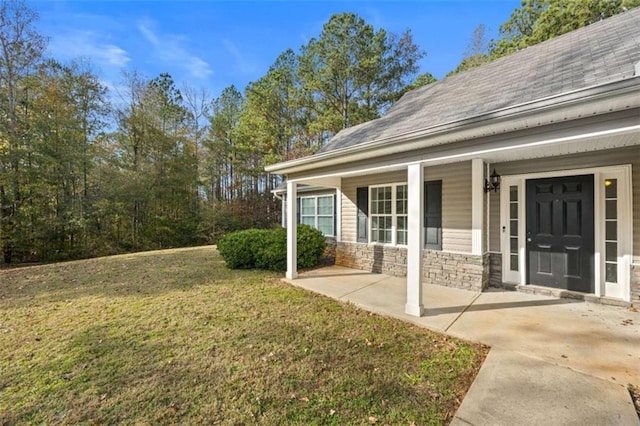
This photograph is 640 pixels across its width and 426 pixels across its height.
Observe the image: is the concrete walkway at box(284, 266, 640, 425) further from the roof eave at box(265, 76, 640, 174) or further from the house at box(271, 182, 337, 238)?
the house at box(271, 182, 337, 238)

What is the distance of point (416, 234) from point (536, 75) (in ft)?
12.2

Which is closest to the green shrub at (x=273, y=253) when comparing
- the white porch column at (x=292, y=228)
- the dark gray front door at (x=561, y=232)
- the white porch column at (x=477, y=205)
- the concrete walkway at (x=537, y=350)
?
the white porch column at (x=292, y=228)

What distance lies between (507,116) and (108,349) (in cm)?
514

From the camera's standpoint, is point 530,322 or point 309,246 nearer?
point 530,322

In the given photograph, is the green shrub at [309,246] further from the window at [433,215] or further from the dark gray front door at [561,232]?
the dark gray front door at [561,232]

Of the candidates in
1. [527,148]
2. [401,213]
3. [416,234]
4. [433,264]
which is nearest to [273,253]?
[401,213]

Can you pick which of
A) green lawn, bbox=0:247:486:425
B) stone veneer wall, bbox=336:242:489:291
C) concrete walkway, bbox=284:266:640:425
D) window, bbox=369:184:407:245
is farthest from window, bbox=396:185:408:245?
green lawn, bbox=0:247:486:425

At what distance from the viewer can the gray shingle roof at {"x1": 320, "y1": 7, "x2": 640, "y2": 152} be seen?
3.67m

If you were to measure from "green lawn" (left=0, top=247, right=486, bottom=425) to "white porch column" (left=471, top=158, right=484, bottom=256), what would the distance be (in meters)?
2.39

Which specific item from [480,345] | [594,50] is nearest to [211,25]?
[594,50]

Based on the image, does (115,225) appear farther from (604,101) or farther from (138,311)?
(604,101)

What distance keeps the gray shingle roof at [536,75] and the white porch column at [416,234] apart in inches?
26.8

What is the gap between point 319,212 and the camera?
859 centimetres

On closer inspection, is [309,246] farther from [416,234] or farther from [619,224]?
[619,224]
